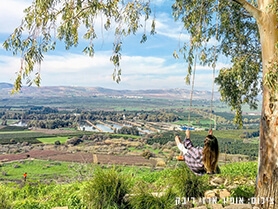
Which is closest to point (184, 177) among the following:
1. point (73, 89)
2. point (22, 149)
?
point (22, 149)

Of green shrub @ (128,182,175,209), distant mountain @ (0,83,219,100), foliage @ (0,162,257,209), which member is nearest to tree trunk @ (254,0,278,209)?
foliage @ (0,162,257,209)

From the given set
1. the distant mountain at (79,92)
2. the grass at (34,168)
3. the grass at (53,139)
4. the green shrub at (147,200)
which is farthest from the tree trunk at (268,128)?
the distant mountain at (79,92)

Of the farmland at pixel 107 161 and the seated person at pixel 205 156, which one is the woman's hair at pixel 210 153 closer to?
the seated person at pixel 205 156

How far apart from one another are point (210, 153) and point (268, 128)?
3.97 ft

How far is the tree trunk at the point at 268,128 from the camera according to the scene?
466 cm

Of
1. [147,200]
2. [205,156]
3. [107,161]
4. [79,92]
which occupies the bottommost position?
[107,161]

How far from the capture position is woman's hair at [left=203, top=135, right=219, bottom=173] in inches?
161

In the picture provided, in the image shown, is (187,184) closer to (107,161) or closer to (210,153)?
(210,153)

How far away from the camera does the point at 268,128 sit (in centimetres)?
473

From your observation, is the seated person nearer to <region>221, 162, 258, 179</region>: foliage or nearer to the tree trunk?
the tree trunk

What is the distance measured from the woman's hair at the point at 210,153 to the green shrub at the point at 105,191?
1.41 meters

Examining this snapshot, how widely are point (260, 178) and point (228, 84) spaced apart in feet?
9.98

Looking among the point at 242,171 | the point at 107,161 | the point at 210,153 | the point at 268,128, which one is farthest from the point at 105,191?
the point at 107,161

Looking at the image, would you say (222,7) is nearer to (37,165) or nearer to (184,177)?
(184,177)
